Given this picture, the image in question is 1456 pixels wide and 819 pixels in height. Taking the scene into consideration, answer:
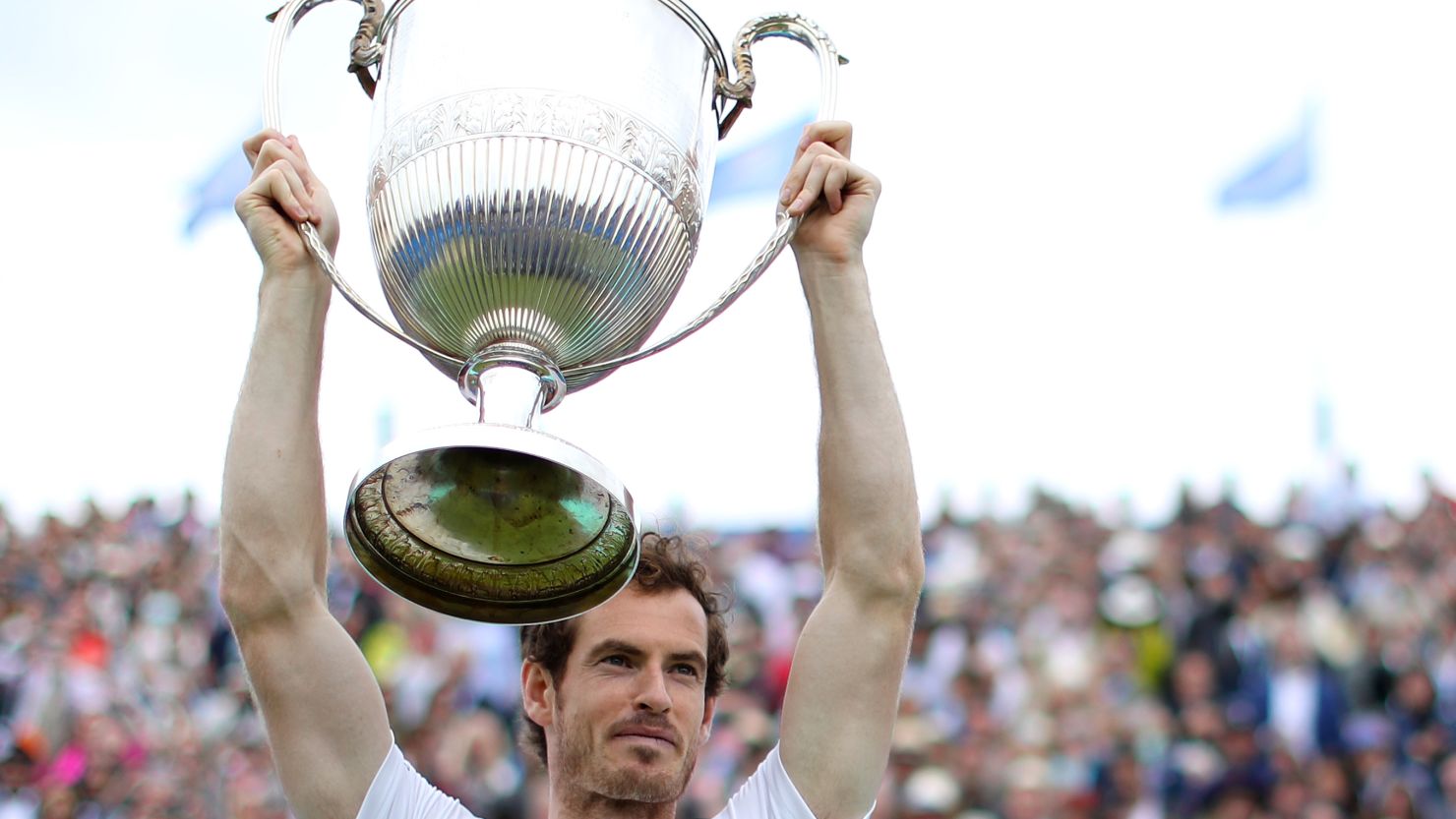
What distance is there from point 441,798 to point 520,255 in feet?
2.78

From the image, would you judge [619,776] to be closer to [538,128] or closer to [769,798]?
[769,798]

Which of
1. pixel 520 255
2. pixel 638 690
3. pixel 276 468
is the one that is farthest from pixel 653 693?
pixel 520 255

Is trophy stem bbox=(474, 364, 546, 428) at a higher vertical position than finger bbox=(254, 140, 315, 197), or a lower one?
lower

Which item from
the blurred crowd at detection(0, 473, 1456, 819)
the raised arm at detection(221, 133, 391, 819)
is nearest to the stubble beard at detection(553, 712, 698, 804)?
the raised arm at detection(221, 133, 391, 819)

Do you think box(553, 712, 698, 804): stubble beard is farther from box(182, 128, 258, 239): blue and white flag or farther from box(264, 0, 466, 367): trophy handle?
box(182, 128, 258, 239): blue and white flag

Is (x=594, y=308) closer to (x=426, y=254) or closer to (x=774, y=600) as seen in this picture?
(x=426, y=254)

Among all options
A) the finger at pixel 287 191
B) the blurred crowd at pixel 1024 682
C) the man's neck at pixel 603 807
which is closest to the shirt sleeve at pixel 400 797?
the man's neck at pixel 603 807

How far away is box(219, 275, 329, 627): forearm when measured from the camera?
2574 millimetres

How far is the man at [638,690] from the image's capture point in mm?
2572

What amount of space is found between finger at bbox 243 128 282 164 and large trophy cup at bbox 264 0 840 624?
19 centimetres

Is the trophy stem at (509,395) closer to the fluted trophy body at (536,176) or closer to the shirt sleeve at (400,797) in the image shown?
the fluted trophy body at (536,176)

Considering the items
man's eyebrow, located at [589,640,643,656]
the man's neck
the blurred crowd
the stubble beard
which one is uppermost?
the blurred crowd

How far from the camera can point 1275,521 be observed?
393 inches

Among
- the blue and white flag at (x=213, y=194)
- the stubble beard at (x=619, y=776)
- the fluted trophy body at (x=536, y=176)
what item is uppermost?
the blue and white flag at (x=213, y=194)
